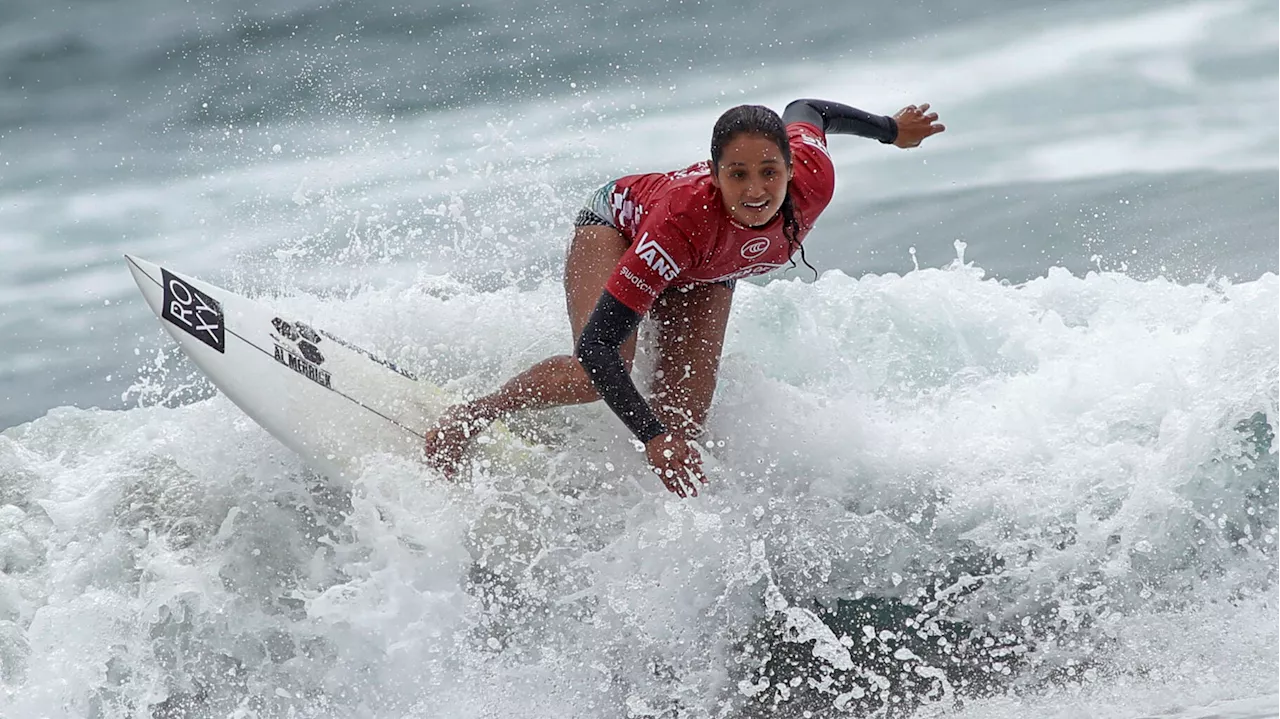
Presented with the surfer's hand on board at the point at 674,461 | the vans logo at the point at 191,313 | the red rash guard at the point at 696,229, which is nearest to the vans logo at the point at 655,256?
the red rash guard at the point at 696,229

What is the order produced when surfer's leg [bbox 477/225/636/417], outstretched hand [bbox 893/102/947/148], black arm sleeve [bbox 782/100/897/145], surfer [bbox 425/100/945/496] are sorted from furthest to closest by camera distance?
outstretched hand [bbox 893/102/947/148]
black arm sleeve [bbox 782/100/897/145]
surfer's leg [bbox 477/225/636/417]
surfer [bbox 425/100/945/496]

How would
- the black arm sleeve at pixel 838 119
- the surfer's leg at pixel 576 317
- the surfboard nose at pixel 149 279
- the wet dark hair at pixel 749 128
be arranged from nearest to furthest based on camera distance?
the wet dark hair at pixel 749 128 → the surfer's leg at pixel 576 317 → the black arm sleeve at pixel 838 119 → the surfboard nose at pixel 149 279

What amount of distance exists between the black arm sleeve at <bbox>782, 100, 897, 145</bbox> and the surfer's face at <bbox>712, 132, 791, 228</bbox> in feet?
2.36

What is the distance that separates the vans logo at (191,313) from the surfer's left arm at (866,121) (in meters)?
2.01

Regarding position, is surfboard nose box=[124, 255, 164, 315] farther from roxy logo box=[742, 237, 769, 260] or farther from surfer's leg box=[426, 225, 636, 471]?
roxy logo box=[742, 237, 769, 260]

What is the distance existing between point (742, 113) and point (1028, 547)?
1.60 meters

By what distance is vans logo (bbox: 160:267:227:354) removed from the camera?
4.25 metres

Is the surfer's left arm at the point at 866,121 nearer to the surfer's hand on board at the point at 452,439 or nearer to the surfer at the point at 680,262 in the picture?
the surfer at the point at 680,262

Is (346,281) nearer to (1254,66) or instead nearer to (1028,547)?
(1028,547)

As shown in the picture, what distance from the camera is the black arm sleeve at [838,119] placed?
3.96m

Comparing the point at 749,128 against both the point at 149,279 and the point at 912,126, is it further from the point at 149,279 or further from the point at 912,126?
the point at 149,279

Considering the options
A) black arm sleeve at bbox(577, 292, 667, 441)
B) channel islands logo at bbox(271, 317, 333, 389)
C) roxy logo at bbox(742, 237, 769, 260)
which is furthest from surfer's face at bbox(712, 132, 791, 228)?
channel islands logo at bbox(271, 317, 333, 389)

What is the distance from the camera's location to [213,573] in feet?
13.6

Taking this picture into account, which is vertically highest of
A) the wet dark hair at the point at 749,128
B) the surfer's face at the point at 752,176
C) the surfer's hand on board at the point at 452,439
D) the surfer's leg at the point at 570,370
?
the wet dark hair at the point at 749,128
